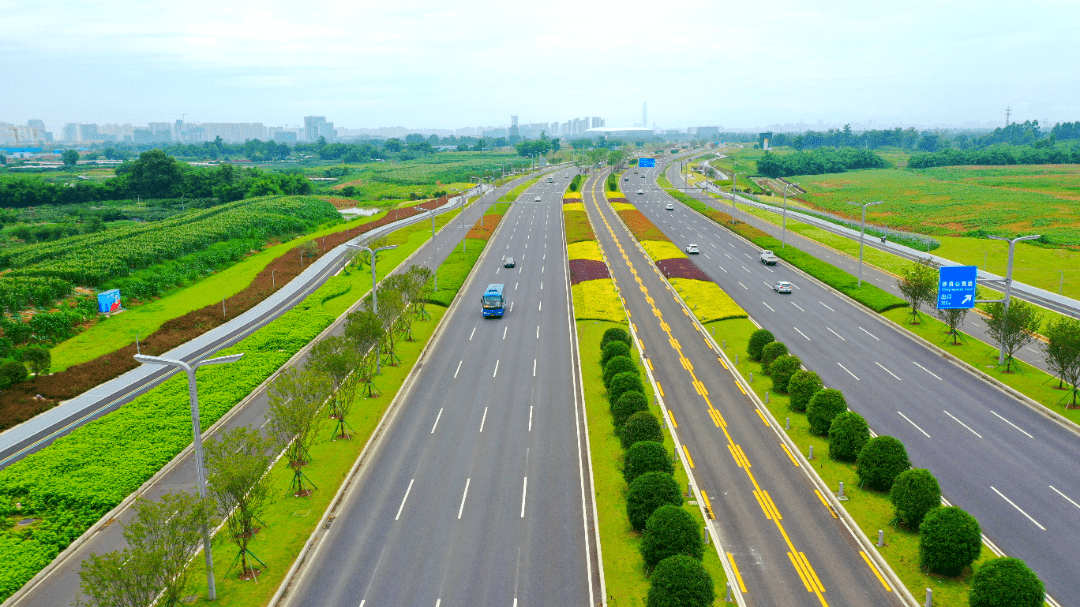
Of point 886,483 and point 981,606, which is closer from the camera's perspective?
point 981,606

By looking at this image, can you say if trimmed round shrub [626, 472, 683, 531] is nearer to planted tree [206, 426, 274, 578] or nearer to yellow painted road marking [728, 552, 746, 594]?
yellow painted road marking [728, 552, 746, 594]

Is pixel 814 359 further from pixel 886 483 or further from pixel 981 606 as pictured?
pixel 981 606

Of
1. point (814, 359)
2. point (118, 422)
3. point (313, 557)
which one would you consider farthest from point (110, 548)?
point (814, 359)

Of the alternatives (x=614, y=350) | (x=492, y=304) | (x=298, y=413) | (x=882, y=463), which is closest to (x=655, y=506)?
(x=882, y=463)

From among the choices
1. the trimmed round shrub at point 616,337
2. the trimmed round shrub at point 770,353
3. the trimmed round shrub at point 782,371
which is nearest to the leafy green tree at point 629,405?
the trimmed round shrub at point 616,337

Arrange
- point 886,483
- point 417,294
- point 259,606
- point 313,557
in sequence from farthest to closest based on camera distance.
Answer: point 417,294 → point 886,483 → point 313,557 → point 259,606

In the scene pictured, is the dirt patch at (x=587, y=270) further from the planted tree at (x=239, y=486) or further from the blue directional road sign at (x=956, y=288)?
the planted tree at (x=239, y=486)
